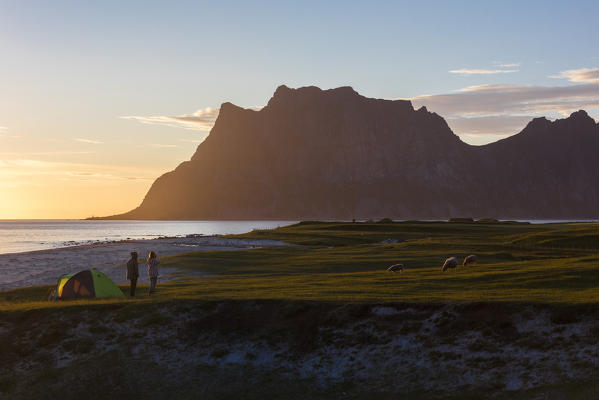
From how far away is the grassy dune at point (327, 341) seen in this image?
22.6 meters

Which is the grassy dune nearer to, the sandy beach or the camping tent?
the camping tent

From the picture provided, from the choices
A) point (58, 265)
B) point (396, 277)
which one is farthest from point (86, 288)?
point (58, 265)

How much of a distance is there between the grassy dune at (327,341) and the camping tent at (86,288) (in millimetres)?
3110

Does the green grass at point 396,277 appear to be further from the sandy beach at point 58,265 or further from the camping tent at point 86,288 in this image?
the sandy beach at point 58,265

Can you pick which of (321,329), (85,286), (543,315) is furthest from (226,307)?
(543,315)

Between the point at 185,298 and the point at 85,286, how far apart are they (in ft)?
26.2

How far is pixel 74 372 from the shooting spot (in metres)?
25.8

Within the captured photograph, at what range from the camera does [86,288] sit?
120 feet

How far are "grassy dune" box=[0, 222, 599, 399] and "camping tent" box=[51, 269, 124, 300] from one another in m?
3.11

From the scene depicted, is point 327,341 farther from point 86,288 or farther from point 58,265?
point 58,265

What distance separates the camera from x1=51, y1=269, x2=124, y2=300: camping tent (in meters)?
36.5

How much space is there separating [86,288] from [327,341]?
17.0 m

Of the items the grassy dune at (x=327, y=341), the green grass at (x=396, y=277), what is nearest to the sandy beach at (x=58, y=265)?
the green grass at (x=396, y=277)

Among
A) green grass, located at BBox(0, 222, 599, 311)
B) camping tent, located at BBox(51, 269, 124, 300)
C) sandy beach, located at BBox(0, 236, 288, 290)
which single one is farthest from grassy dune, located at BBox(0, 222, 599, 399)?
sandy beach, located at BBox(0, 236, 288, 290)
